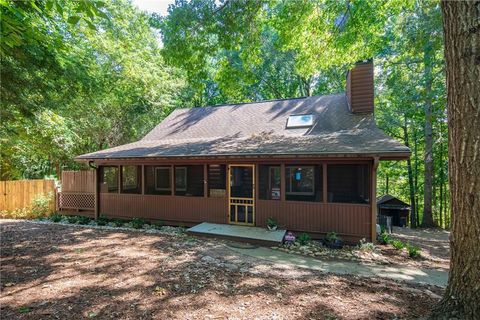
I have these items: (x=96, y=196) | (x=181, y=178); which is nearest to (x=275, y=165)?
(x=181, y=178)

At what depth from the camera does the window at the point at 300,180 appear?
31.3ft

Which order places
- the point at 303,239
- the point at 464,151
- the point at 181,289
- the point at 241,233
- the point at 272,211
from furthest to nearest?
the point at 272,211 → the point at 241,233 → the point at 303,239 → the point at 181,289 → the point at 464,151

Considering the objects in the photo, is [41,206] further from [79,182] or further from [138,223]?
[138,223]

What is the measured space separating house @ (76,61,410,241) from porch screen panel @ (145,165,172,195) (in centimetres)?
5

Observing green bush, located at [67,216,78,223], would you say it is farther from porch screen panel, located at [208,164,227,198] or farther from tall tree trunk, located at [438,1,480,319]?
tall tree trunk, located at [438,1,480,319]

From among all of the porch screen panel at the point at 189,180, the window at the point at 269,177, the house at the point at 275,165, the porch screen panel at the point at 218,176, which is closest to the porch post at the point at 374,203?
the house at the point at 275,165

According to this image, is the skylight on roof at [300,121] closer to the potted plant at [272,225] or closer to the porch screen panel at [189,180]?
the potted plant at [272,225]

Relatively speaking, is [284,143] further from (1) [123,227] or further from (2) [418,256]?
(1) [123,227]

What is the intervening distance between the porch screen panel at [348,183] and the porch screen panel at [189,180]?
549cm

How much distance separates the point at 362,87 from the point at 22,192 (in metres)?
15.4

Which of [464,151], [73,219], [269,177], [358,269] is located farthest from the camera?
[73,219]

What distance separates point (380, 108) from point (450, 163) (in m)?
15.3

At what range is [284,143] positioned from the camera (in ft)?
27.8

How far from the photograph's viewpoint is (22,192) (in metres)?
11.6
